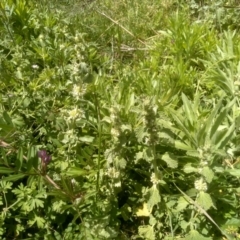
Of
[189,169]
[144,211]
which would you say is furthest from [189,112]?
[144,211]

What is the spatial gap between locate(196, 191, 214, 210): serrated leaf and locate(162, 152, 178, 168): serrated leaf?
164 millimetres

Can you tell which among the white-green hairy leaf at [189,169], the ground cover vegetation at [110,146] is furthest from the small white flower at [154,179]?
the white-green hairy leaf at [189,169]

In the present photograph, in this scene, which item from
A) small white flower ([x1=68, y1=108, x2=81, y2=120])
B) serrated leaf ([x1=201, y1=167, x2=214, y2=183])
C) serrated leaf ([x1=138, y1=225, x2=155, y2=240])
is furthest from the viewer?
serrated leaf ([x1=138, y1=225, x2=155, y2=240])

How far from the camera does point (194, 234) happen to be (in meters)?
1.98

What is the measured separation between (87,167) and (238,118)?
745 mm

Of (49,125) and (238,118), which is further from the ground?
(238,118)

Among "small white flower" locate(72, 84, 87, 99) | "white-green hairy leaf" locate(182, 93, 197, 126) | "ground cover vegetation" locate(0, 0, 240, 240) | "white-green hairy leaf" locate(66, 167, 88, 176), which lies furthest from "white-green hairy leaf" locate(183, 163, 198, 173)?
"small white flower" locate(72, 84, 87, 99)

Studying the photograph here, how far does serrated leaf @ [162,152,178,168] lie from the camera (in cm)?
192

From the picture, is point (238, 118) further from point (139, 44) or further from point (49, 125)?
point (139, 44)

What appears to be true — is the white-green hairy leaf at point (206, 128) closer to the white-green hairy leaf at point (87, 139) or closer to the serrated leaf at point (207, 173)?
the serrated leaf at point (207, 173)

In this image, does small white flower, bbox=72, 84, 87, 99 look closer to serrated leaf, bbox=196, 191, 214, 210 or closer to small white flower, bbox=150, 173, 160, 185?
small white flower, bbox=150, 173, 160, 185

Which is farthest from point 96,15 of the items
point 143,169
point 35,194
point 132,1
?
point 35,194

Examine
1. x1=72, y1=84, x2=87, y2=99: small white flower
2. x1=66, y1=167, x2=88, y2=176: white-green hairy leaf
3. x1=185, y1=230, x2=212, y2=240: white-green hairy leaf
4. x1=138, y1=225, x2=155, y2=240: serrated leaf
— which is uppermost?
x1=72, y1=84, x2=87, y2=99: small white flower

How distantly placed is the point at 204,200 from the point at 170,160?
0.72 feet
